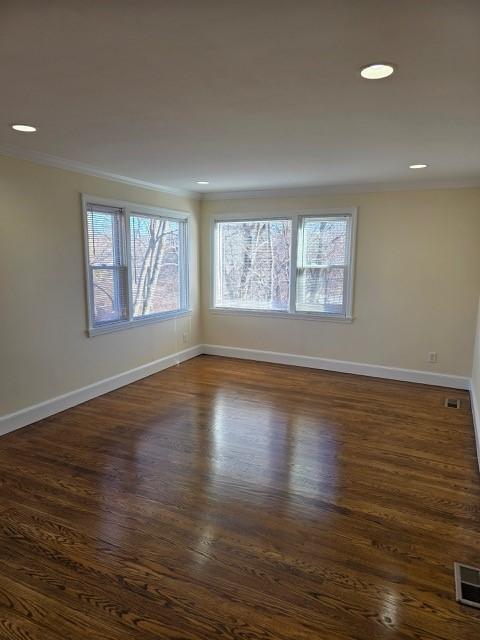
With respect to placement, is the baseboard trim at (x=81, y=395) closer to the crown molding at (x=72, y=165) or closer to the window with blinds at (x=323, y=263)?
the window with blinds at (x=323, y=263)

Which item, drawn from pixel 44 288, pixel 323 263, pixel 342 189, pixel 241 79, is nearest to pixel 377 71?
pixel 241 79

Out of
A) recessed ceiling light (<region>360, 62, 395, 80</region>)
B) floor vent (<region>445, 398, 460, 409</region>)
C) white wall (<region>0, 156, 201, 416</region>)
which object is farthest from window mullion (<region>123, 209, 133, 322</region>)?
floor vent (<region>445, 398, 460, 409</region>)

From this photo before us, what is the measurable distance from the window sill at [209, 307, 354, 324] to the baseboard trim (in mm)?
831

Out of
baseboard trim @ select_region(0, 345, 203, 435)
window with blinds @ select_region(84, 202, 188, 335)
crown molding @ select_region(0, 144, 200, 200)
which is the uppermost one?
crown molding @ select_region(0, 144, 200, 200)

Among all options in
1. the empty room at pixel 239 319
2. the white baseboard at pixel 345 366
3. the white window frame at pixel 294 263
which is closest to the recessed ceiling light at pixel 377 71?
the empty room at pixel 239 319

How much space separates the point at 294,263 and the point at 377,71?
3721mm

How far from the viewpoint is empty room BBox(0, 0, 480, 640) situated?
1727mm

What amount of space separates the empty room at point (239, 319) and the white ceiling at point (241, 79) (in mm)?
15

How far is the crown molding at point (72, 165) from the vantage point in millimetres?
3408

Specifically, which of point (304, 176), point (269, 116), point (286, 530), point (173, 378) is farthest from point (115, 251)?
point (286, 530)

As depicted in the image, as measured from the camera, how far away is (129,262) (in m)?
4.80

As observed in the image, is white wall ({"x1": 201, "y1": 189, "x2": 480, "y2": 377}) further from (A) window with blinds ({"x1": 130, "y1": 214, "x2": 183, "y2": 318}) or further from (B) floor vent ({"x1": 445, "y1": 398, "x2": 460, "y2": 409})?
(A) window with blinds ({"x1": 130, "y1": 214, "x2": 183, "y2": 318})

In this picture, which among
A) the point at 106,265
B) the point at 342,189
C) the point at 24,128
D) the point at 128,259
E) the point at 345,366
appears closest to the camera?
the point at 24,128

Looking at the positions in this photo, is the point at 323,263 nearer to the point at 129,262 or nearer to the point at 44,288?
the point at 129,262
